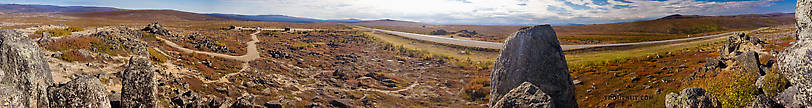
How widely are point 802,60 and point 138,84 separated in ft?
28.2

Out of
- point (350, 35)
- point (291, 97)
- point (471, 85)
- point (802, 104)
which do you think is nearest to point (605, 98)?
point (471, 85)

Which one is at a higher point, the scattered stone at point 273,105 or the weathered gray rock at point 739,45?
the weathered gray rock at point 739,45

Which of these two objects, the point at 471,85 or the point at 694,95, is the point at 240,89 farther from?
the point at 694,95

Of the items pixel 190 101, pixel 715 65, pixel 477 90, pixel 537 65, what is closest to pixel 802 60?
pixel 537 65

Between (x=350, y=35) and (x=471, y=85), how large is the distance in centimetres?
2984

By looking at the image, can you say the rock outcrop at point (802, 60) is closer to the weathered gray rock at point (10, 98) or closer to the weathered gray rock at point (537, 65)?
the weathered gray rock at point (537, 65)

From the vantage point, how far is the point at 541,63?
245 inches

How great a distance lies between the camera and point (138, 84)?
5258mm

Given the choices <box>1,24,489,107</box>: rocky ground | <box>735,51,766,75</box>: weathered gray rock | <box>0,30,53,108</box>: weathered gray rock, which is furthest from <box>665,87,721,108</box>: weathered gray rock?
<box>0,30,53,108</box>: weathered gray rock

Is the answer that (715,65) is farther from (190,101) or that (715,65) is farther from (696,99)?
(190,101)

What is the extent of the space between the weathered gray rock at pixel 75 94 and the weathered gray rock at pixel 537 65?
6.44 m

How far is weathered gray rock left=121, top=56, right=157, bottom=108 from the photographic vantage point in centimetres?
521

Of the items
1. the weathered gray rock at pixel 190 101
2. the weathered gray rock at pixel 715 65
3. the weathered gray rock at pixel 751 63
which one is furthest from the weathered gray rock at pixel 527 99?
the weathered gray rock at pixel 715 65

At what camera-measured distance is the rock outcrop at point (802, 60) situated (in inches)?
109
